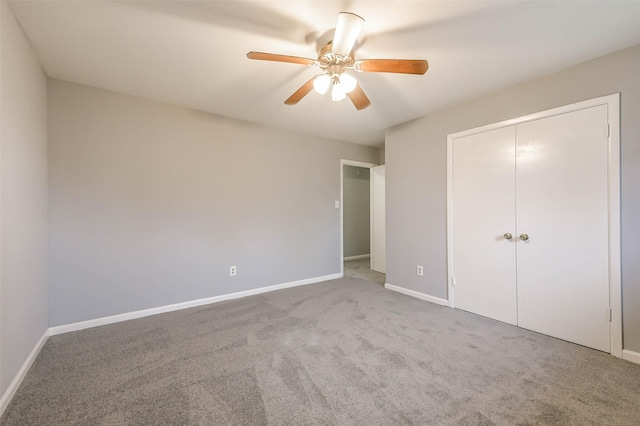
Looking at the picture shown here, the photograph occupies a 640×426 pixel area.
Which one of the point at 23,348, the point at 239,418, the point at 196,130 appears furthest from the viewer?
the point at 196,130

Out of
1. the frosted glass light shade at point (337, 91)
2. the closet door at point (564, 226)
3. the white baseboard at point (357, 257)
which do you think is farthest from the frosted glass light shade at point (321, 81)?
the white baseboard at point (357, 257)

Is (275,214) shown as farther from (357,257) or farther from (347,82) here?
(357,257)

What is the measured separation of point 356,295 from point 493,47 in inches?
114

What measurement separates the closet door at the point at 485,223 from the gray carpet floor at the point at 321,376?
0.26 meters

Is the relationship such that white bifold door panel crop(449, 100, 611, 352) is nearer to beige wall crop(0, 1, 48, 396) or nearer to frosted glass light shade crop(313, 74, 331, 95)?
frosted glass light shade crop(313, 74, 331, 95)

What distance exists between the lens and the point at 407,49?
192cm

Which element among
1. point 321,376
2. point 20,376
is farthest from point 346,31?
Answer: point 20,376

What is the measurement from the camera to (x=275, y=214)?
12.3 feet

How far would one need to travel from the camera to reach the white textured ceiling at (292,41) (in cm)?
156

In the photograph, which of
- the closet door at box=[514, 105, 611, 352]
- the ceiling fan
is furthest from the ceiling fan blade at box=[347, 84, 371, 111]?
the closet door at box=[514, 105, 611, 352]

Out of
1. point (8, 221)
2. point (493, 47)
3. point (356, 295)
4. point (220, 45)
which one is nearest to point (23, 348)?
point (8, 221)

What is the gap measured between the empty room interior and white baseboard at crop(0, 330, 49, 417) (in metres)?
0.02

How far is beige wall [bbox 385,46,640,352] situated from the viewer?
6.28ft

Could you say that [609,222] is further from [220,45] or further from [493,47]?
[220,45]
